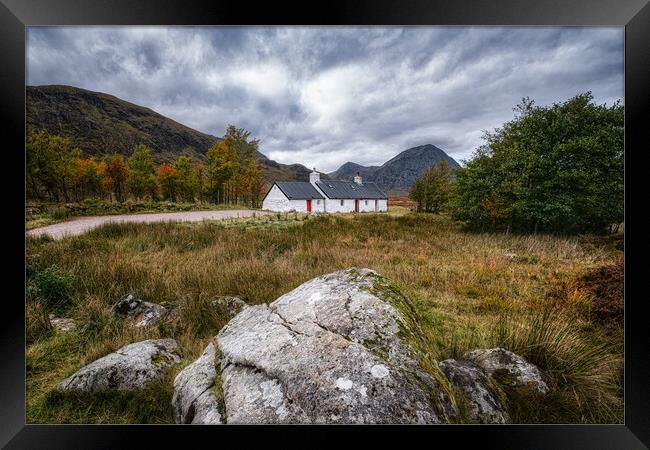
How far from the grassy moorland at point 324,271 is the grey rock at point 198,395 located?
0.38 meters

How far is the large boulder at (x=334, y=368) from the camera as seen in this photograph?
4.68ft

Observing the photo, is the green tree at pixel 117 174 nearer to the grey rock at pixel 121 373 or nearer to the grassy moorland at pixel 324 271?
the grassy moorland at pixel 324 271

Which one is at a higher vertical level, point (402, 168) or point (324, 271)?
point (402, 168)

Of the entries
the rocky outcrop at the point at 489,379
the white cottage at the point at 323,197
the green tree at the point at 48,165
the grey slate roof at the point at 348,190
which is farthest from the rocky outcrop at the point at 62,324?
the grey slate roof at the point at 348,190

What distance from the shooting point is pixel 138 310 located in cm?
304

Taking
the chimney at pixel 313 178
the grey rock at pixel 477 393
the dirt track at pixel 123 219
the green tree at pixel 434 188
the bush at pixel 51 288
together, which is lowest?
the grey rock at pixel 477 393

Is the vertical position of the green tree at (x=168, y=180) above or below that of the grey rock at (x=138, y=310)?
above

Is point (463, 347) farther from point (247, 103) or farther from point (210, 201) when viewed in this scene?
point (210, 201)

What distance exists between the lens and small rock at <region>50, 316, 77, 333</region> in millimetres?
2797

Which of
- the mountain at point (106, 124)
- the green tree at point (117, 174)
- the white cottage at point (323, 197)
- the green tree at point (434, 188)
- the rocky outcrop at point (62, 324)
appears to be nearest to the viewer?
the rocky outcrop at point (62, 324)

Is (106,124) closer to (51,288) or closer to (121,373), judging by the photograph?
(51,288)

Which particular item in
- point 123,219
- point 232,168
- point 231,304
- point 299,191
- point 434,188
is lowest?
point 231,304

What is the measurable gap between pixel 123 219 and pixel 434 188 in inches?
218
